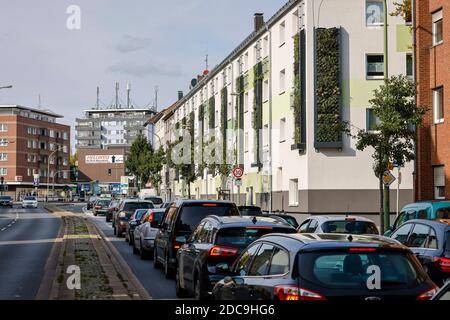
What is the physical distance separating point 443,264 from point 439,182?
1921cm

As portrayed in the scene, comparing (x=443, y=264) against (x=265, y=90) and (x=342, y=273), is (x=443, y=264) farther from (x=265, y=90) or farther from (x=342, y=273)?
(x=265, y=90)

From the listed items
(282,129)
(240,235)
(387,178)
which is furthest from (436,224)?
(282,129)

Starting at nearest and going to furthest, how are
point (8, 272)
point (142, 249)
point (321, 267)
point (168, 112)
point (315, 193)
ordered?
point (321, 267)
point (8, 272)
point (142, 249)
point (315, 193)
point (168, 112)

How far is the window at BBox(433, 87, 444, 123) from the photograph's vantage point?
29.7m

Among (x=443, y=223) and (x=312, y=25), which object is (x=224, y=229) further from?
(x=312, y=25)

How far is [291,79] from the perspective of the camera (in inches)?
1603

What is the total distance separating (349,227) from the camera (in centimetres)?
1638

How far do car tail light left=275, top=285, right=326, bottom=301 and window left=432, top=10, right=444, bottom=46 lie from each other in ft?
80.8

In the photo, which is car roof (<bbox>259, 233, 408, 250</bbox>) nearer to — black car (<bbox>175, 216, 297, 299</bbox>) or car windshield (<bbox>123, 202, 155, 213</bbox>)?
black car (<bbox>175, 216, 297, 299</bbox>)

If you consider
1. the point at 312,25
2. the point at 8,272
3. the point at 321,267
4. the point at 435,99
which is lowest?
the point at 8,272

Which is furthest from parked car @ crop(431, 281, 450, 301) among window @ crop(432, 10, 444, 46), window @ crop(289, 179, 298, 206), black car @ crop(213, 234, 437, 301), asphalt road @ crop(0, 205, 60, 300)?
window @ crop(289, 179, 298, 206)
